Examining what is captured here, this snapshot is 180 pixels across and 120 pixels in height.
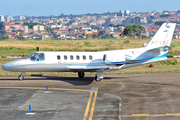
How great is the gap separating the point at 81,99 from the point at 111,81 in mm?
A: 7814

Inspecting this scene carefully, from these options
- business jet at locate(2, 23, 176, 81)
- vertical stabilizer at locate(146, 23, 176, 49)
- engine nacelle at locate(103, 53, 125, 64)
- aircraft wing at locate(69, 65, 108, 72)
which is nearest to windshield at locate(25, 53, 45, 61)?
business jet at locate(2, 23, 176, 81)

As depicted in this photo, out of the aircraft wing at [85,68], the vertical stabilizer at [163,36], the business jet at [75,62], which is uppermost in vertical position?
the vertical stabilizer at [163,36]

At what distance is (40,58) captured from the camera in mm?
28266

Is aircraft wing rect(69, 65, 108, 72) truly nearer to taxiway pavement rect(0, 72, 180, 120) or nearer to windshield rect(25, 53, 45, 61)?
taxiway pavement rect(0, 72, 180, 120)

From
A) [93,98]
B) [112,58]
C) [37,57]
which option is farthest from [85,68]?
[93,98]

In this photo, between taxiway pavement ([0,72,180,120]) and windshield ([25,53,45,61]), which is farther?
windshield ([25,53,45,61])

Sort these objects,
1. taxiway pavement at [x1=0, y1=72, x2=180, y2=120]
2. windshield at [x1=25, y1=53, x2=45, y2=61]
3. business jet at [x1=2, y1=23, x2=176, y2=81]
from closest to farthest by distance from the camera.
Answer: taxiway pavement at [x1=0, y1=72, x2=180, y2=120] → business jet at [x1=2, y1=23, x2=176, y2=81] → windshield at [x1=25, y1=53, x2=45, y2=61]

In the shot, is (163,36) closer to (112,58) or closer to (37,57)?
(112,58)

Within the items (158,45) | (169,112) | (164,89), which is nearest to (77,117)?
(169,112)

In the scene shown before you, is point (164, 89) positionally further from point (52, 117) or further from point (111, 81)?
point (52, 117)

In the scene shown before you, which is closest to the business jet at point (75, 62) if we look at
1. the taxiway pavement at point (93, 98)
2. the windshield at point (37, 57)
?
the windshield at point (37, 57)

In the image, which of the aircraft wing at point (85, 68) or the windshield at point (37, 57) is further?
the windshield at point (37, 57)

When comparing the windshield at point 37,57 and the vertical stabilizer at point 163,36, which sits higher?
the vertical stabilizer at point 163,36

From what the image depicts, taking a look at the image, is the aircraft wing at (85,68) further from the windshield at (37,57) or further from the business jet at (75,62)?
the windshield at (37,57)
